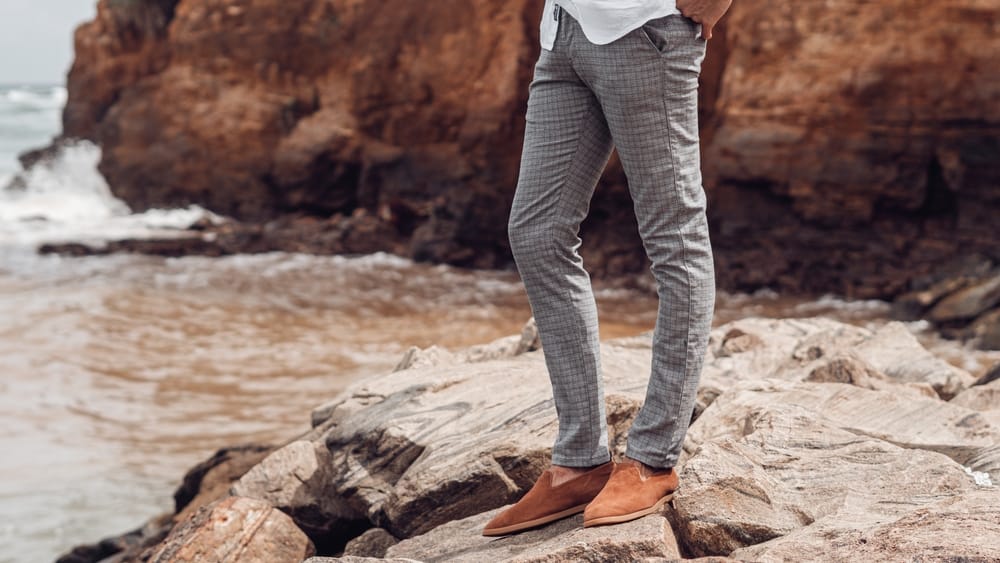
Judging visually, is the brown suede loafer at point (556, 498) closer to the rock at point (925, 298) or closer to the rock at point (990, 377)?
the rock at point (990, 377)

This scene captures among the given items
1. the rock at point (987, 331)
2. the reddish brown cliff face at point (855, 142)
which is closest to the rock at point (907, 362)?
the rock at point (987, 331)

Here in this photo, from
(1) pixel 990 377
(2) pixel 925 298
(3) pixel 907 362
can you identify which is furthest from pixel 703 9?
(2) pixel 925 298

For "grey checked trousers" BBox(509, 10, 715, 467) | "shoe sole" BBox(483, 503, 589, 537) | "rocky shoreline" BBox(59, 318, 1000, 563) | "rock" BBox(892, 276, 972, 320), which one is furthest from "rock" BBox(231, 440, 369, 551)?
"rock" BBox(892, 276, 972, 320)

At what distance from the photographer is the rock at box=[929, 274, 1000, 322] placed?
897 centimetres

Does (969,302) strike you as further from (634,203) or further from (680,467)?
(634,203)

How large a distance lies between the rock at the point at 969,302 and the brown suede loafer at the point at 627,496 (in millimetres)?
7542

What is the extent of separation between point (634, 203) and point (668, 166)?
12cm

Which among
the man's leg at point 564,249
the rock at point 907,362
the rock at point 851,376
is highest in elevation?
the man's leg at point 564,249

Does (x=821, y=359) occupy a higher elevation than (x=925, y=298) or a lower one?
higher

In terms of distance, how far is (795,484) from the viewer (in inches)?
106

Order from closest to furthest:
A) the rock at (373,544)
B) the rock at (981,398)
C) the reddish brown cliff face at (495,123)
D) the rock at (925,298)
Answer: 1. the rock at (373,544)
2. the rock at (981,398)
3. the rock at (925,298)
4. the reddish brown cliff face at (495,123)

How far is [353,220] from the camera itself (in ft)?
47.4

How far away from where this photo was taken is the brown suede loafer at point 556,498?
2553 millimetres

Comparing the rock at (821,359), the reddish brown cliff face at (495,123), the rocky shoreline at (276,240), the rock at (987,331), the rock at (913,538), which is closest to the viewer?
the rock at (913,538)
